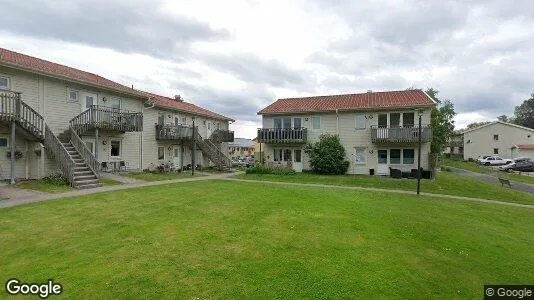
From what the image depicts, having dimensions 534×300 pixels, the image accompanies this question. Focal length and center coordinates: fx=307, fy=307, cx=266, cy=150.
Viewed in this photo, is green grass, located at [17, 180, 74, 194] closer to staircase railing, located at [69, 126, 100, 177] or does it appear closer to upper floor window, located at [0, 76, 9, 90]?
staircase railing, located at [69, 126, 100, 177]

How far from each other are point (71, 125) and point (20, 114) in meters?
4.02

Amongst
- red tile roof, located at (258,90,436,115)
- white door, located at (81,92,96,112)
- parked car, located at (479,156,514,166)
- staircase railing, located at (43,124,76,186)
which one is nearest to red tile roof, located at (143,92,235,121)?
white door, located at (81,92,96,112)

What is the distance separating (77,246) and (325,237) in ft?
19.9

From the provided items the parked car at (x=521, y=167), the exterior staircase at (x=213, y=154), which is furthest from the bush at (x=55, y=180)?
the parked car at (x=521, y=167)

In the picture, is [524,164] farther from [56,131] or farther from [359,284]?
[56,131]

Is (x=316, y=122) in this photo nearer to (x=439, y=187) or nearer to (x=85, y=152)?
(x=439, y=187)

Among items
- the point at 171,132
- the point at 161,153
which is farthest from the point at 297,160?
the point at 161,153

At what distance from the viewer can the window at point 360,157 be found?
96.3 feet

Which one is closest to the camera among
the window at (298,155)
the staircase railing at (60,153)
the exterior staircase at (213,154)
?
the staircase railing at (60,153)

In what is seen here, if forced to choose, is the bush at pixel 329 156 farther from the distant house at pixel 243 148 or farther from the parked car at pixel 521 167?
the distant house at pixel 243 148

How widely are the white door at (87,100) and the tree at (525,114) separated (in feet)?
379

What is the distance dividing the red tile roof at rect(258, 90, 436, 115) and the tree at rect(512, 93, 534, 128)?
299 ft

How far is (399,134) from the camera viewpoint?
26.8 m

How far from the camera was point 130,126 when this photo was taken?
23.4m
